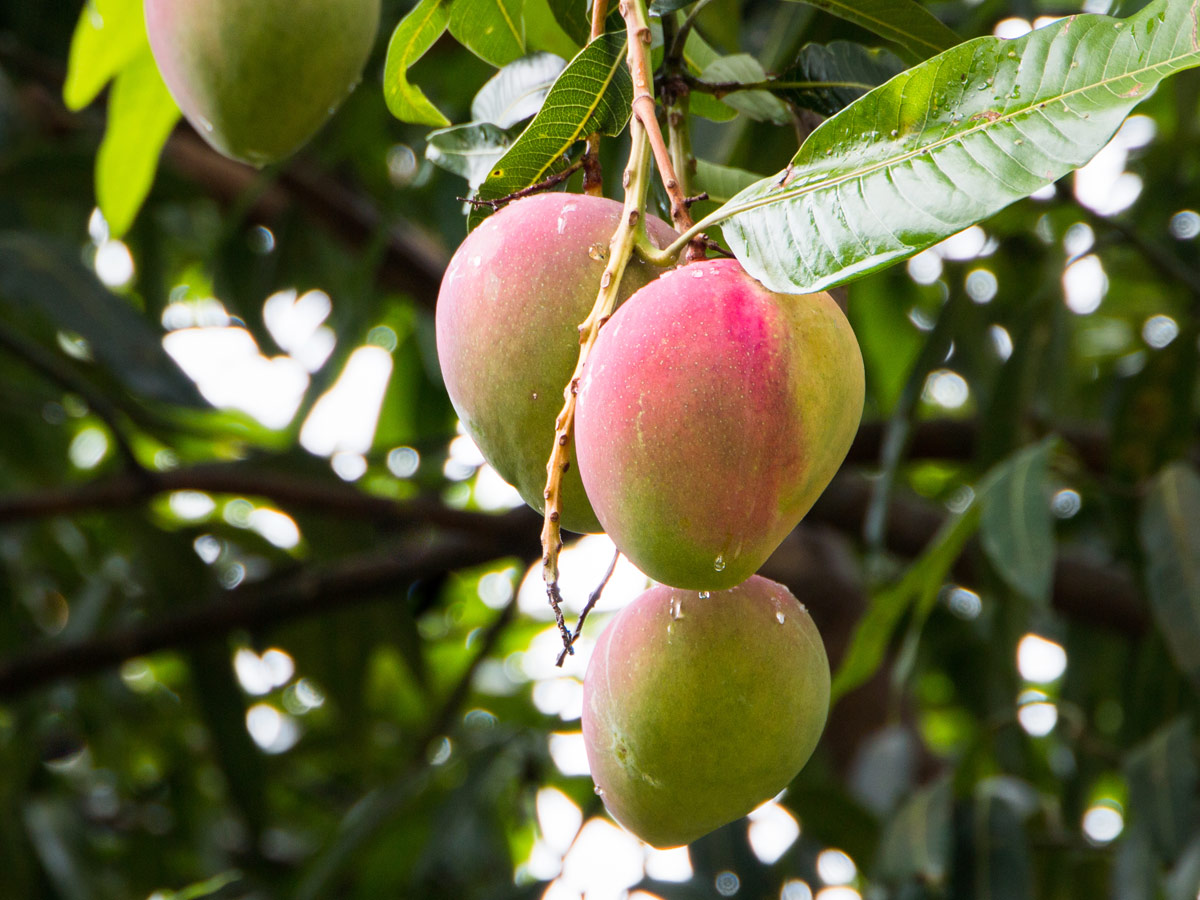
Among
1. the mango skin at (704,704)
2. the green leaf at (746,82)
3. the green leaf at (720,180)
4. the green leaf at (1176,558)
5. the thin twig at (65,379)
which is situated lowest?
the green leaf at (1176,558)

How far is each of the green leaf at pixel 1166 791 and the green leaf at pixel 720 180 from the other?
0.83m

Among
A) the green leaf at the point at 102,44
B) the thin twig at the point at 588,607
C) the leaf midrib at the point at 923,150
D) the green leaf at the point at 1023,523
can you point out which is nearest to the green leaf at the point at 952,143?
the leaf midrib at the point at 923,150

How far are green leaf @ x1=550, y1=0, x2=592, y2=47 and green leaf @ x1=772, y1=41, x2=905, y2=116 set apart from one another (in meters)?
0.10

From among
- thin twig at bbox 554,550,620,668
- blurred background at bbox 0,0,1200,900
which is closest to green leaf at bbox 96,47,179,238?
blurred background at bbox 0,0,1200,900

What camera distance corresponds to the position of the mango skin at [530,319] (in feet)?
1.34

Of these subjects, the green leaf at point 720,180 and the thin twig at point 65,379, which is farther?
the thin twig at point 65,379

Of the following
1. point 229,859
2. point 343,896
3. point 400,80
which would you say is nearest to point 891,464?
point 400,80

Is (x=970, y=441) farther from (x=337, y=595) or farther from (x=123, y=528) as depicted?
(x=123, y=528)

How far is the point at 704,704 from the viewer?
423 mm

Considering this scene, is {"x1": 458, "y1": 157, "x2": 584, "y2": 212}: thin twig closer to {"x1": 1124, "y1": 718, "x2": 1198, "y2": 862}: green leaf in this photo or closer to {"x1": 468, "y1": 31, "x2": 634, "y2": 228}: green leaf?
{"x1": 468, "y1": 31, "x2": 634, "y2": 228}: green leaf

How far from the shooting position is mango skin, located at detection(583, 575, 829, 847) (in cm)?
42

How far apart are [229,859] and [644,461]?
5.49 feet

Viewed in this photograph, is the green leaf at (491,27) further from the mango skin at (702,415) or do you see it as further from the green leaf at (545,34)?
the mango skin at (702,415)

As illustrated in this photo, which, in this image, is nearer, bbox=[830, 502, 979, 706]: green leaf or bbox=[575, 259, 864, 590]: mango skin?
bbox=[575, 259, 864, 590]: mango skin
